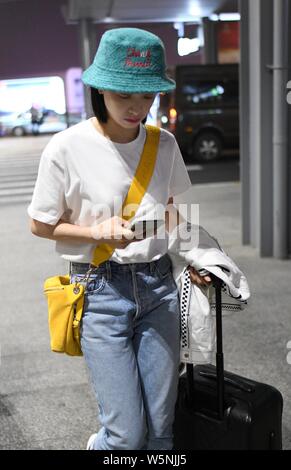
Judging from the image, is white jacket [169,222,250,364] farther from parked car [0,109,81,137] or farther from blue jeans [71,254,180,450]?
parked car [0,109,81,137]

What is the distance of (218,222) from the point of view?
6762mm

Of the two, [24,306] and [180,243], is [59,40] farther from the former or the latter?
[180,243]

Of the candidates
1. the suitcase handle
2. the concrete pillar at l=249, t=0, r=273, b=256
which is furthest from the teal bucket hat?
the concrete pillar at l=249, t=0, r=273, b=256

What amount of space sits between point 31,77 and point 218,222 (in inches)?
860

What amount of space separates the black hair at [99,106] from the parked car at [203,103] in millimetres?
9953

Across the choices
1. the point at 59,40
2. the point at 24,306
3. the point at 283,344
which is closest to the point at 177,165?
the point at 283,344

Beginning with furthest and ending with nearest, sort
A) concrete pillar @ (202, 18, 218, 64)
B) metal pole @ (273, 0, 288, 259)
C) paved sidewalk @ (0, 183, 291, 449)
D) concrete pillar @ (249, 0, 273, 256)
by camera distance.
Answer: concrete pillar @ (202, 18, 218, 64) → concrete pillar @ (249, 0, 273, 256) → metal pole @ (273, 0, 288, 259) → paved sidewalk @ (0, 183, 291, 449)

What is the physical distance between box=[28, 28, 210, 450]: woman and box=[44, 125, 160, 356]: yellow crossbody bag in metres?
0.02

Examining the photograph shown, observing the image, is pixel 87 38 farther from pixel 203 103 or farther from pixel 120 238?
pixel 120 238

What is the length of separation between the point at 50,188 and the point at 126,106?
331 millimetres

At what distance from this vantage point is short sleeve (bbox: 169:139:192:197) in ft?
Answer: 6.33

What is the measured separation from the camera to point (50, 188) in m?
→ 1.74

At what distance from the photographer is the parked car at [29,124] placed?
85.5 ft

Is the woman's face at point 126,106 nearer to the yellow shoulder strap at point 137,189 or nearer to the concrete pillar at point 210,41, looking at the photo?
the yellow shoulder strap at point 137,189
